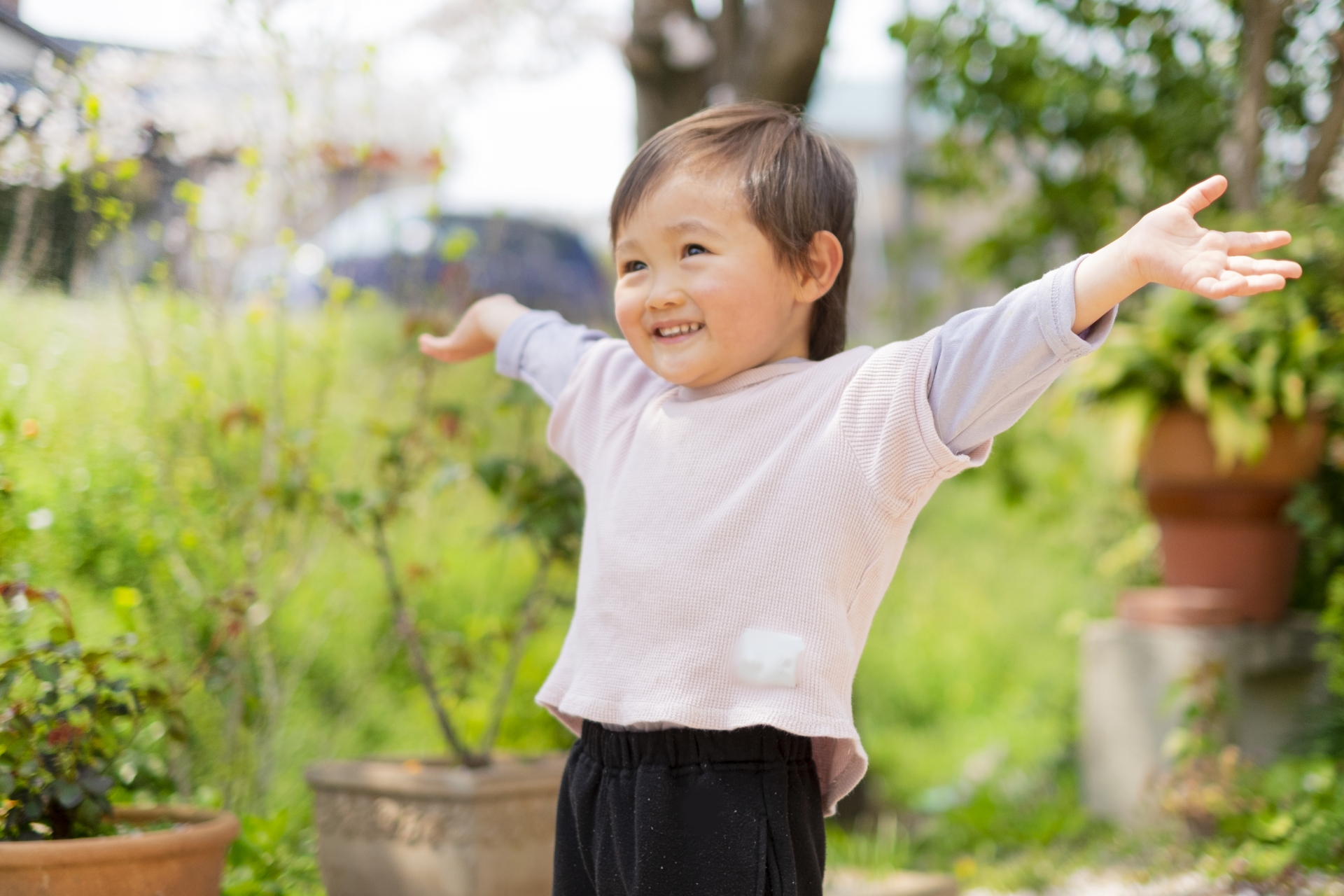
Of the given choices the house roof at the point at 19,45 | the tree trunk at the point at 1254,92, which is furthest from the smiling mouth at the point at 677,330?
the tree trunk at the point at 1254,92

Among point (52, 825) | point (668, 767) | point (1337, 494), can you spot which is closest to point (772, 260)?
point (668, 767)

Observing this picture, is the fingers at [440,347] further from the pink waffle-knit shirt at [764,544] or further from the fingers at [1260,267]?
the fingers at [1260,267]

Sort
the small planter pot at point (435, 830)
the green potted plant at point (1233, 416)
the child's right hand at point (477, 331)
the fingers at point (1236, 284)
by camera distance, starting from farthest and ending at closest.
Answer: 1. the green potted plant at point (1233, 416)
2. the small planter pot at point (435, 830)
3. the child's right hand at point (477, 331)
4. the fingers at point (1236, 284)

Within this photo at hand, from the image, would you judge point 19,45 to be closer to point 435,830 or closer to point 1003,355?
point 435,830

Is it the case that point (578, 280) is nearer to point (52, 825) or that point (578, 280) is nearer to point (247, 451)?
point (247, 451)

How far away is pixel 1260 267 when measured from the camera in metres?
1.11

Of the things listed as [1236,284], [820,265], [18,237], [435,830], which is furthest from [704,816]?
[18,237]

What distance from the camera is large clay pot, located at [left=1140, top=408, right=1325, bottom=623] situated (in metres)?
3.39

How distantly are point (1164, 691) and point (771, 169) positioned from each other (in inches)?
104

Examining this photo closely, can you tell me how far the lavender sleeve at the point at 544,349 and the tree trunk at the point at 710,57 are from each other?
4.19 ft

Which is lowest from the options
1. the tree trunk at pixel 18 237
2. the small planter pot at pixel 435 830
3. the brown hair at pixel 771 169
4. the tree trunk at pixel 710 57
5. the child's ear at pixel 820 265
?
the small planter pot at pixel 435 830

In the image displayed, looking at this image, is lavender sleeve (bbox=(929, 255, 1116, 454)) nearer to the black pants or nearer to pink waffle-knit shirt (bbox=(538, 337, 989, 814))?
pink waffle-knit shirt (bbox=(538, 337, 989, 814))

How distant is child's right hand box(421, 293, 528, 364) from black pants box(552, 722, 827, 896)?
2.21ft

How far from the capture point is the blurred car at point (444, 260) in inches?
114
